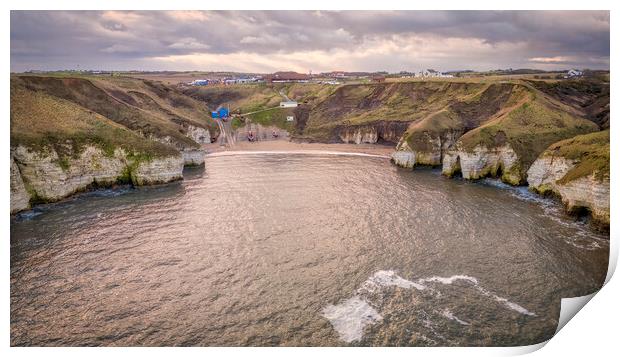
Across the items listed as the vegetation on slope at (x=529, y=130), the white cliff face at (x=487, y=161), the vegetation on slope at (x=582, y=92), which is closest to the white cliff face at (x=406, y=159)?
the white cliff face at (x=487, y=161)

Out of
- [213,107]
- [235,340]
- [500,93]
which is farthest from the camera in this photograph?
[213,107]

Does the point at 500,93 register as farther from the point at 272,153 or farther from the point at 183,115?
the point at 183,115

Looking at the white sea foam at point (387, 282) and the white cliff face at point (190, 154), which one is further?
the white cliff face at point (190, 154)

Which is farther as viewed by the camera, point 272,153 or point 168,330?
point 272,153

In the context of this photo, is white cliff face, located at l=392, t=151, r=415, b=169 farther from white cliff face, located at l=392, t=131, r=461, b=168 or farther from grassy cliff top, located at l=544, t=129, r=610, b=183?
grassy cliff top, located at l=544, t=129, r=610, b=183

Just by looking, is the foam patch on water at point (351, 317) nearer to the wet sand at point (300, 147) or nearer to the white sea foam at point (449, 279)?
the white sea foam at point (449, 279)

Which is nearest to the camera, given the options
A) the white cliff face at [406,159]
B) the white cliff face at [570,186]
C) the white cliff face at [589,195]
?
the white cliff face at [589,195]

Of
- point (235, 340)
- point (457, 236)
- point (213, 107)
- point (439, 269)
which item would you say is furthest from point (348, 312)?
point (213, 107)
